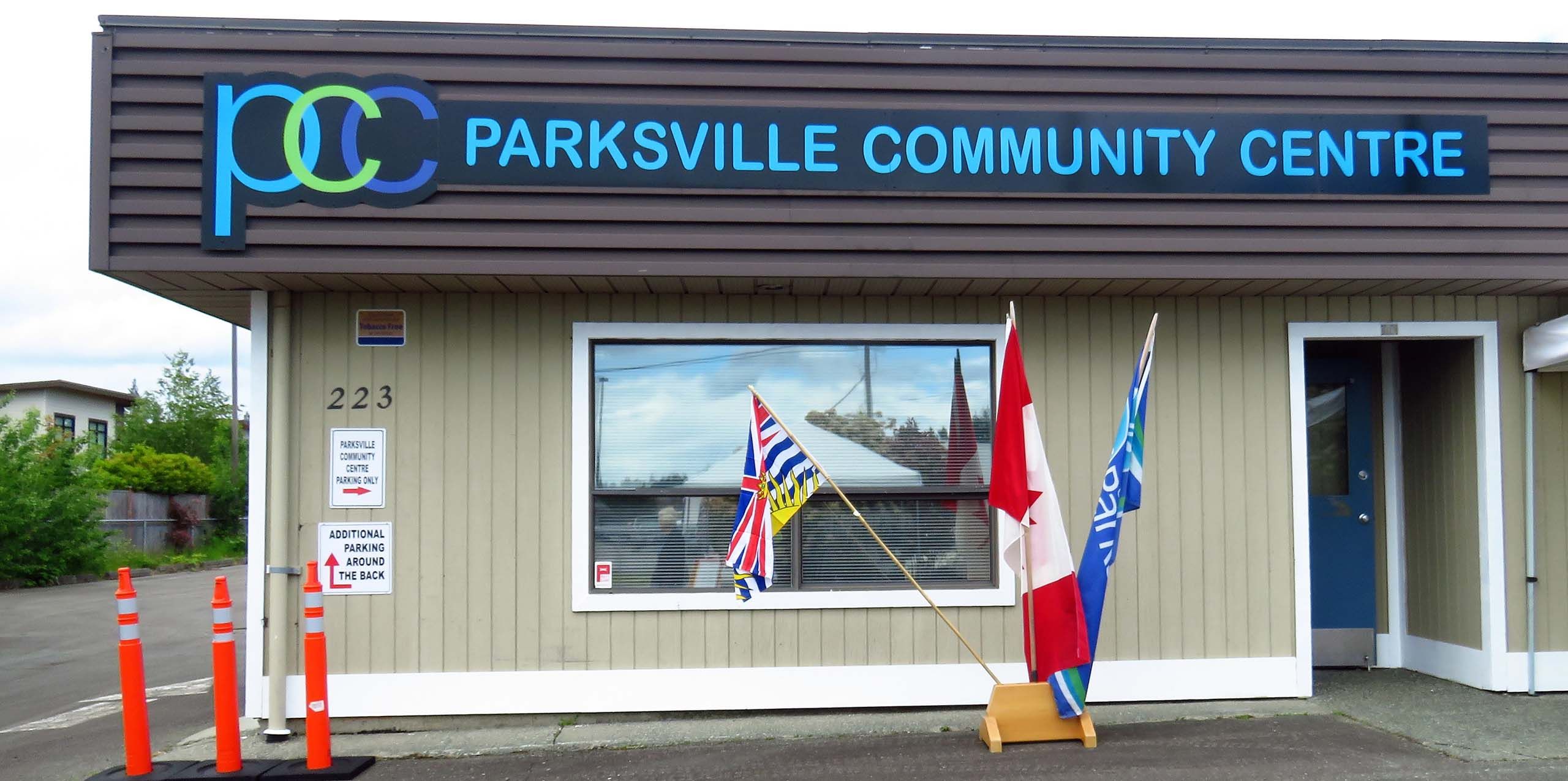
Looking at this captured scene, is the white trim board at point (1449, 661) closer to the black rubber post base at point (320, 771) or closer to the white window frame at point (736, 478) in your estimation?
the white window frame at point (736, 478)

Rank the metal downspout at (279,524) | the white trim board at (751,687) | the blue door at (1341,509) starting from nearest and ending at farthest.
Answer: the metal downspout at (279,524), the white trim board at (751,687), the blue door at (1341,509)

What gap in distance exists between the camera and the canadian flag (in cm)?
580

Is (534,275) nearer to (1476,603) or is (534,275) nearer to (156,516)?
(1476,603)

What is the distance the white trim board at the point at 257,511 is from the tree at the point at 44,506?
16.1m

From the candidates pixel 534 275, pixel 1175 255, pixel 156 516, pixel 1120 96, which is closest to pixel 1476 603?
pixel 1175 255

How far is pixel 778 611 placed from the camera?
673 centimetres

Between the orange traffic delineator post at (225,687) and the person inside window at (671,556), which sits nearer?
the orange traffic delineator post at (225,687)

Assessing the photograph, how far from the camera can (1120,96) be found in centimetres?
658

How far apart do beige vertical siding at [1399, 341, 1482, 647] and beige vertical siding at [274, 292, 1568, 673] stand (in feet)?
0.75

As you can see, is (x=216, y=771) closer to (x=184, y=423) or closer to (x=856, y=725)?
(x=856, y=725)

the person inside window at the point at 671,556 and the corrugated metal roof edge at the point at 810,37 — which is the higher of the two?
the corrugated metal roof edge at the point at 810,37

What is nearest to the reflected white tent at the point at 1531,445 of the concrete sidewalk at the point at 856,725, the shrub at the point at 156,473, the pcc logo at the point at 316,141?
the concrete sidewalk at the point at 856,725

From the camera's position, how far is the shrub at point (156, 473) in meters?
28.4

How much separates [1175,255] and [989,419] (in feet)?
4.77
